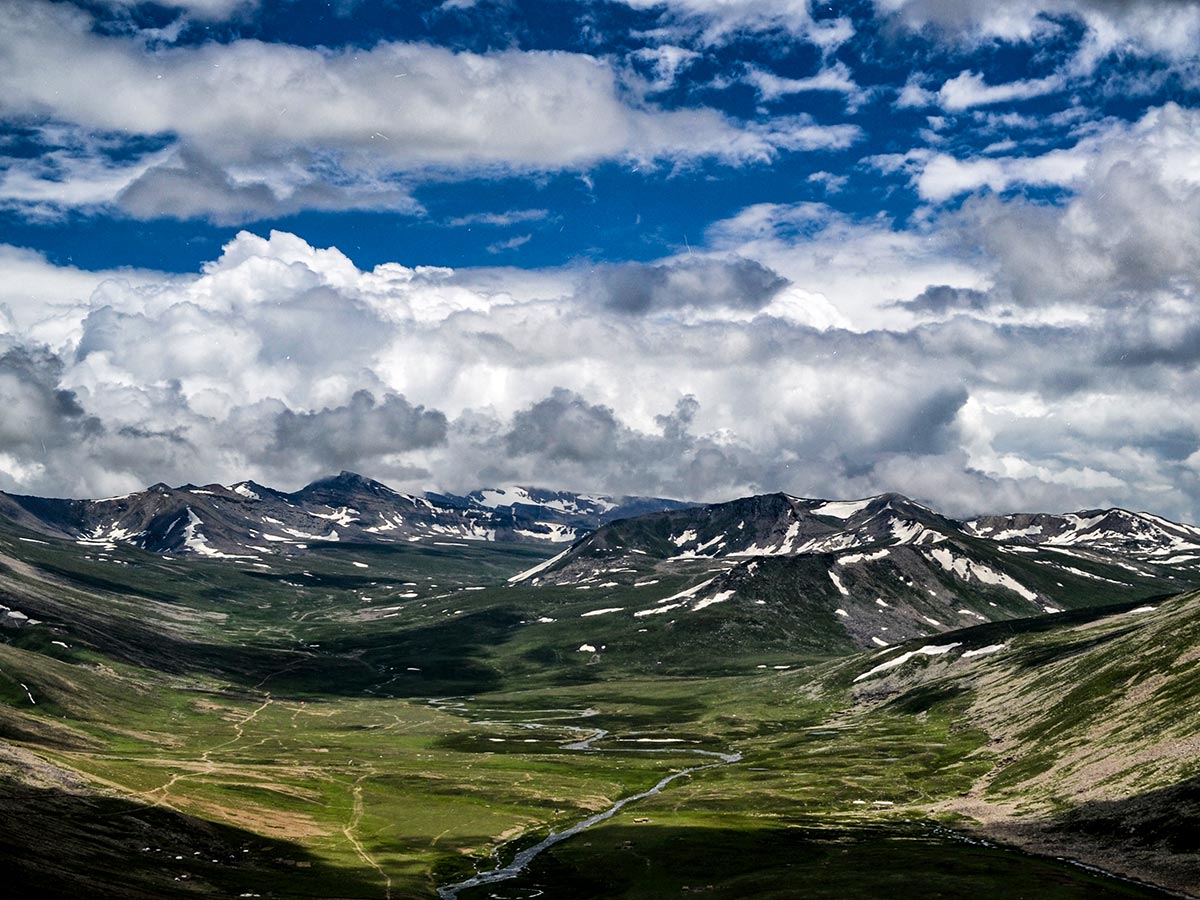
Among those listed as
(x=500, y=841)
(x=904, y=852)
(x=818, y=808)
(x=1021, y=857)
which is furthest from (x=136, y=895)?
(x=818, y=808)

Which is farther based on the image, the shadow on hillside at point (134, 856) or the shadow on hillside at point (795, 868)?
the shadow on hillside at point (795, 868)

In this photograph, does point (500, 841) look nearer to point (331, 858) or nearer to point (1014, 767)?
point (331, 858)

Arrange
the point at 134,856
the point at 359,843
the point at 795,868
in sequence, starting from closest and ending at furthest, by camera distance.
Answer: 1. the point at 134,856
2. the point at 795,868
3. the point at 359,843

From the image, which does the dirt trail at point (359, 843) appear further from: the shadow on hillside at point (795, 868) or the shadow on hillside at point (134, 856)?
the shadow on hillside at point (795, 868)

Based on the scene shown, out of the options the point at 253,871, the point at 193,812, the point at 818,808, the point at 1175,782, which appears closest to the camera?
the point at 253,871

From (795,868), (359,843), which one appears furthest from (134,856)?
(795,868)

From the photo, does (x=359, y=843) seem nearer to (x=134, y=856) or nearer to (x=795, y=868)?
(x=134, y=856)

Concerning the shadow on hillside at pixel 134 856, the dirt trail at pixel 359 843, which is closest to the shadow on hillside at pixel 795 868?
the dirt trail at pixel 359 843

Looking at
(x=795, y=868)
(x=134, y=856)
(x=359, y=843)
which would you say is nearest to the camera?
(x=134, y=856)

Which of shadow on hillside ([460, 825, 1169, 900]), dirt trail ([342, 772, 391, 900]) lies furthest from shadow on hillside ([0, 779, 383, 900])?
shadow on hillside ([460, 825, 1169, 900])

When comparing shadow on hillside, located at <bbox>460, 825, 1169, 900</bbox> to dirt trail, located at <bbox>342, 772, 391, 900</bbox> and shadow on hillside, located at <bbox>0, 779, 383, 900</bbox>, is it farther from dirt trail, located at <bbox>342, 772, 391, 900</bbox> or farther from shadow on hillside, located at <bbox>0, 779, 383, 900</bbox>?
shadow on hillside, located at <bbox>0, 779, 383, 900</bbox>

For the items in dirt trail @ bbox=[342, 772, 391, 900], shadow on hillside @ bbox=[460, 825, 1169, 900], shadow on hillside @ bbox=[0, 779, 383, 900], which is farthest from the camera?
dirt trail @ bbox=[342, 772, 391, 900]

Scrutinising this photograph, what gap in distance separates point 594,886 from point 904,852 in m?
39.8

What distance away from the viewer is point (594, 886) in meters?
132
